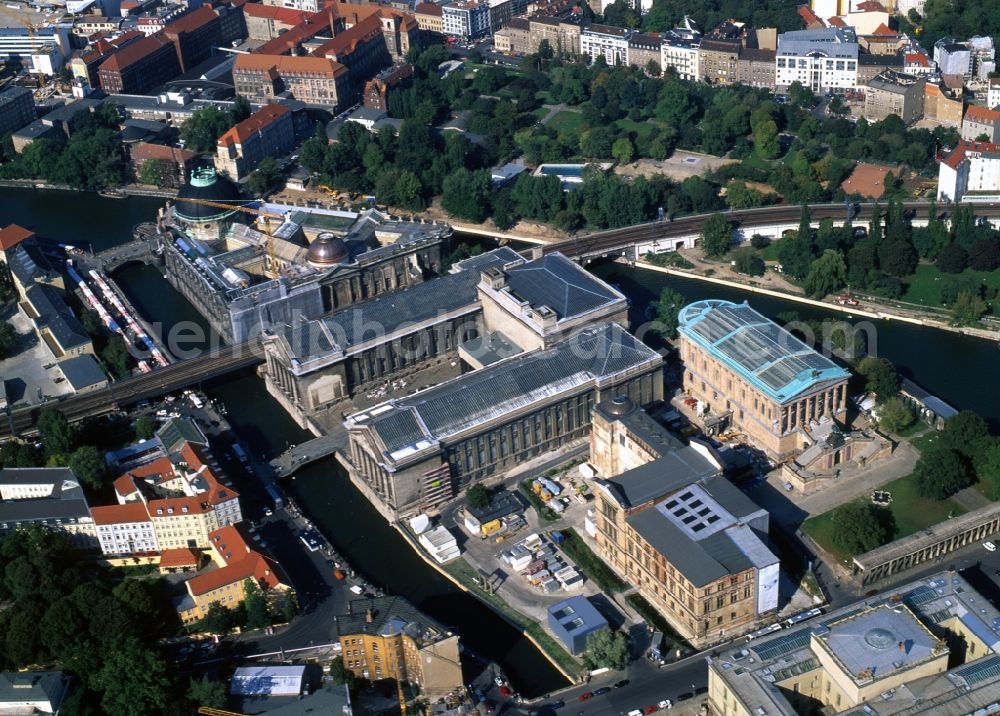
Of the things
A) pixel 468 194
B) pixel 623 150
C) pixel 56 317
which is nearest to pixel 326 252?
pixel 468 194

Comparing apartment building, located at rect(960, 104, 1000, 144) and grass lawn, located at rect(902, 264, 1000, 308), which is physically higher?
apartment building, located at rect(960, 104, 1000, 144)

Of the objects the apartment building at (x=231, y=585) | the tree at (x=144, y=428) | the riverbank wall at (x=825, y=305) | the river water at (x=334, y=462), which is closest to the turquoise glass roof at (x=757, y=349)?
the river water at (x=334, y=462)

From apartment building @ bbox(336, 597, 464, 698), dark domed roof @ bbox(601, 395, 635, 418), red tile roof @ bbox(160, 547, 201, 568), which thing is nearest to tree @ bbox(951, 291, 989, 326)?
dark domed roof @ bbox(601, 395, 635, 418)

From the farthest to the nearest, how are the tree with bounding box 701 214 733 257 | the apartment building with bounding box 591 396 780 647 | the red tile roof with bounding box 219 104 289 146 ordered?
the red tile roof with bounding box 219 104 289 146 → the tree with bounding box 701 214 733 257 → the apartment building with bounding box 591 396 780 647

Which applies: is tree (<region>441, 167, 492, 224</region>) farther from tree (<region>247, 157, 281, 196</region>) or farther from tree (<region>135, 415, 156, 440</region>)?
tree (<region>135, 415, 156, 440</region>)

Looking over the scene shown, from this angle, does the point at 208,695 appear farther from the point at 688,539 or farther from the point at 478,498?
the point at 688,539

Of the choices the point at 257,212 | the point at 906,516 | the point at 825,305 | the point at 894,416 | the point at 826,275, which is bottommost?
the point at 906,516
